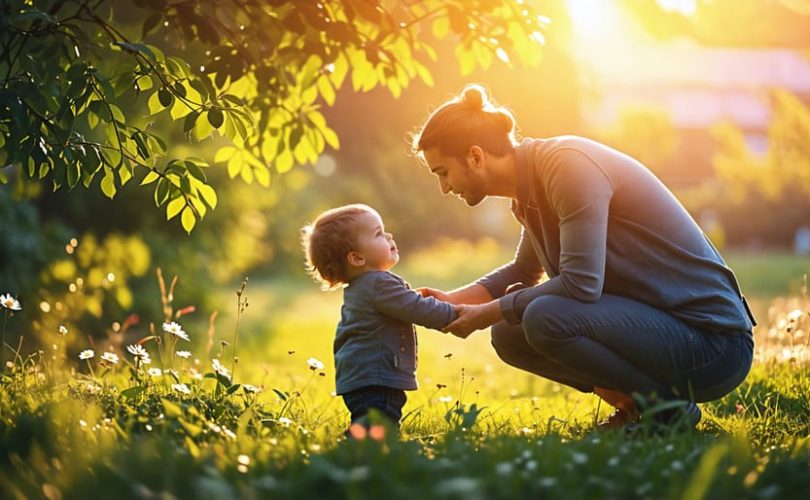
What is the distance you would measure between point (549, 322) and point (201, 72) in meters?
2.17

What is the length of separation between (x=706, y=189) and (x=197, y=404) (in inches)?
1092

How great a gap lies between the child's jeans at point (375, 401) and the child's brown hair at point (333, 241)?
0.49 meters

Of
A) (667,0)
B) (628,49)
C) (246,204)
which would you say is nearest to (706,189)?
(628,49)

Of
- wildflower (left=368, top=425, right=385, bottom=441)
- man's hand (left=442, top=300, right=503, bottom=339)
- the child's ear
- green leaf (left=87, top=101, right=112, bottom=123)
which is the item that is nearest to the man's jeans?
man's hand (left=442, top=300, right=503, bottom=339)

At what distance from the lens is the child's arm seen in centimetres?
404

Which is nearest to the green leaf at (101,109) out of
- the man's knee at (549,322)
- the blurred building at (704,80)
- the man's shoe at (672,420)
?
the man's knee at (549,322)

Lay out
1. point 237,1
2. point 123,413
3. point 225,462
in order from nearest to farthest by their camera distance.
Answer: point 225,462
point 123,413
point 237,1

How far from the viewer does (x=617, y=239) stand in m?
4.00

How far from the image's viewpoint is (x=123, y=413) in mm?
3664

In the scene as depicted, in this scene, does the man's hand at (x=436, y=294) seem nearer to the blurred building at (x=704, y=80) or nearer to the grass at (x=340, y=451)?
the grass at (x=340, y=451)

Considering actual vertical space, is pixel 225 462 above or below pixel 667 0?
below

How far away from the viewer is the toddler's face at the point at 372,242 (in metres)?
4.13

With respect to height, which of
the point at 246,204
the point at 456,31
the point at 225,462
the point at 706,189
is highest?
the point at 706,189

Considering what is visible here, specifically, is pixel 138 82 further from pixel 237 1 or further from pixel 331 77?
pixel 331 77
